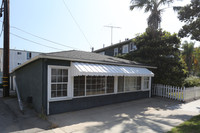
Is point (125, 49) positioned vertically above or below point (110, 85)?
above

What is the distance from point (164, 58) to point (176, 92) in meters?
4.62

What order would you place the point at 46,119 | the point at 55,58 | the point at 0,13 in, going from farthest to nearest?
the point at 0,13 < the point at 55,58 < the point at 46,119

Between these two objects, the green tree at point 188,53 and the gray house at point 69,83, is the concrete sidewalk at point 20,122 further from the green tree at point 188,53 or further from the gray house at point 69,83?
the green tree at point 188,53

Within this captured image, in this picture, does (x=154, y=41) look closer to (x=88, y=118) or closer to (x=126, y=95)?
(x=126, y=95)

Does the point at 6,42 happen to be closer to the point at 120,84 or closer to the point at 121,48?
the point at 120,84

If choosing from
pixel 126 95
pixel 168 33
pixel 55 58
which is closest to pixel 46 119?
pixel 55 58

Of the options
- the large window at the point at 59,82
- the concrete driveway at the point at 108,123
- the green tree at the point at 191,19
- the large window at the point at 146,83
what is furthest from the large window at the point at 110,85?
the green tree at the point at 191,19

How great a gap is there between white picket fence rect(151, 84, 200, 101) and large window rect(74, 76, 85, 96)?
8.02 metres

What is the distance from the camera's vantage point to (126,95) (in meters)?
10.2

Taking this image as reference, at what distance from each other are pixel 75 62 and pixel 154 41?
1115 cm

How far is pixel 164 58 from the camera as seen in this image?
14055mm

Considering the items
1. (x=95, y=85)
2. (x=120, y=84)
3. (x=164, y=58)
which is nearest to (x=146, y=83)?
(x=120, y=84)

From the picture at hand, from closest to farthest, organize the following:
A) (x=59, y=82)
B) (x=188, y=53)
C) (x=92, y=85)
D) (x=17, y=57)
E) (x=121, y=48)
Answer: (x=59, y=82)
(x=92, y=85)
(x=121, y=48)
(x=17, y=57)
(x=188, y=53)

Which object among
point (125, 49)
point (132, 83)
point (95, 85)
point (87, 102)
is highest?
point (125, 49)
